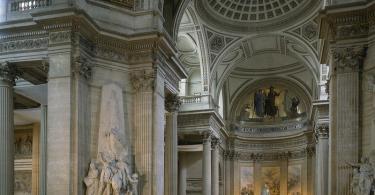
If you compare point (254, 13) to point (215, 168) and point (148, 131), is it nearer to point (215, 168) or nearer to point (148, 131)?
point (215, 168)

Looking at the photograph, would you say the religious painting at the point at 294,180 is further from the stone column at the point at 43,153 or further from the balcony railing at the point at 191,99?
the stone column at the point at 43,153

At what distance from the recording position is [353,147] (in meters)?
14.9

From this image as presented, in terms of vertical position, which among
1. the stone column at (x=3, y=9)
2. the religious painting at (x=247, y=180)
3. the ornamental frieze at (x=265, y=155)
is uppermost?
the stone column at (x=3, y=9)

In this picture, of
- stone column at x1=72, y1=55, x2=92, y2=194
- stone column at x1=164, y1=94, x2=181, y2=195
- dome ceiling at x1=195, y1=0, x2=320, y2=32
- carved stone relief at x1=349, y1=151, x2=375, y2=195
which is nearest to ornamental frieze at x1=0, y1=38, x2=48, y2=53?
stone column at x1=72, y1=55, x2=92, y2=194

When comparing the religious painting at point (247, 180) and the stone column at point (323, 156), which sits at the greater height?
the stone column at point (323, 156)

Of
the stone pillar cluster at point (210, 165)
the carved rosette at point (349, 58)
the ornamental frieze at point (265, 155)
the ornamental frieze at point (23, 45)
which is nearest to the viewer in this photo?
the carved rosette at point (349, 58)

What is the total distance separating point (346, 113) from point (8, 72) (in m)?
10.4

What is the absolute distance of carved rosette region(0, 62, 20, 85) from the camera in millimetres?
16781

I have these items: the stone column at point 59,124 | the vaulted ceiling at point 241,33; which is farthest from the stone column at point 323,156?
the stone column at point 59,124

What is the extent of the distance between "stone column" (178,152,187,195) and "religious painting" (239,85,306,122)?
8155 millimetres

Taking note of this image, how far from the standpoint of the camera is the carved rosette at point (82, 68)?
15.9 m

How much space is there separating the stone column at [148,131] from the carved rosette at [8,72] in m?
3.82

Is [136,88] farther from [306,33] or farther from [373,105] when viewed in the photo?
[306,33]

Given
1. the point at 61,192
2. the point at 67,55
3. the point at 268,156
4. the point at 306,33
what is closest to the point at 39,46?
the point at 67,55
